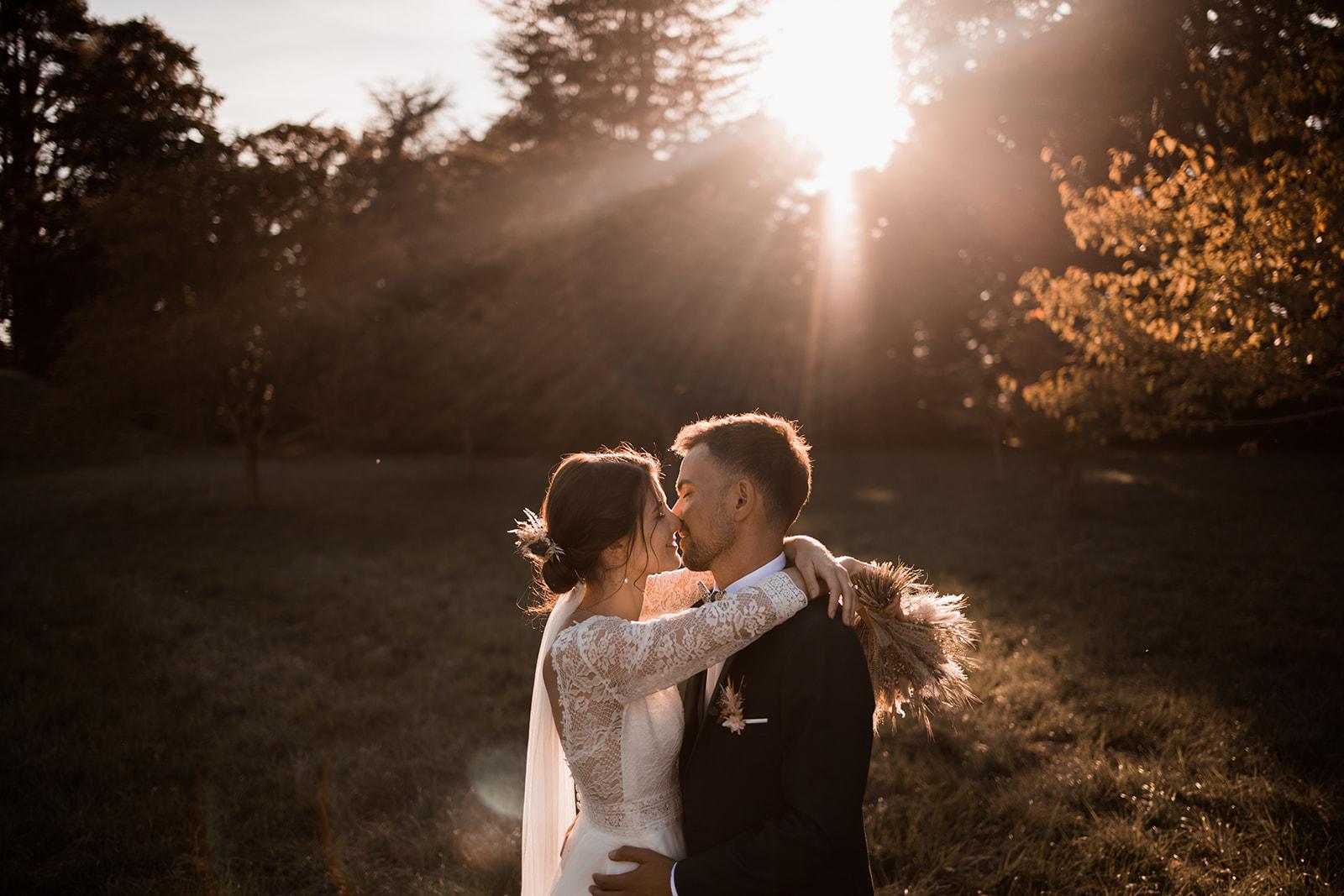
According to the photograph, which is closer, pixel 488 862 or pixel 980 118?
pixel 488 862

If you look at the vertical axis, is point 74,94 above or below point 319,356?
above

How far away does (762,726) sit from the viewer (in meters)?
2.32

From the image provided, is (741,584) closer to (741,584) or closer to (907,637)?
(741,584)

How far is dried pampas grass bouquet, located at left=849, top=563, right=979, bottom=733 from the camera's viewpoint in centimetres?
250

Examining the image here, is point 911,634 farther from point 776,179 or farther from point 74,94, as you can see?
point 776,179

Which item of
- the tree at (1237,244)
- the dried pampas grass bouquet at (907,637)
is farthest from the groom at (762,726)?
the tree at (1237,244)

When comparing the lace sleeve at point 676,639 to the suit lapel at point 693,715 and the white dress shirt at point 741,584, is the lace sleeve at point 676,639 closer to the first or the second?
the white dress shirt at point 741,584

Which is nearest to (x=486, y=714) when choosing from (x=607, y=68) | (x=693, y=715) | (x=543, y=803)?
(x=543, y=803)

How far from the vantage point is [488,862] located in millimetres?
4641

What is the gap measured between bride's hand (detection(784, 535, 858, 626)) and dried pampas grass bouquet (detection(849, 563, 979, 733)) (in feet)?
0.26

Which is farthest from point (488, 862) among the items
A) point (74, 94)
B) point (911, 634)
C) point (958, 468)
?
point (958, 468)

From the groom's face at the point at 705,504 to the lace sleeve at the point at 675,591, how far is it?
0.82 m

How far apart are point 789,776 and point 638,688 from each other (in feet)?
1.62

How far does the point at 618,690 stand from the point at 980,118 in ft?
47.0
